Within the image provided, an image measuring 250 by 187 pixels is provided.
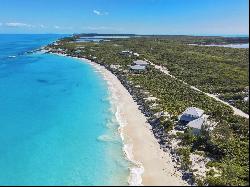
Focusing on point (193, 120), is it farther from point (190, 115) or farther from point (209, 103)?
point (209, 103)

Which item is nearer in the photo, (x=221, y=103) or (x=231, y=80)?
(x=221, y=103)

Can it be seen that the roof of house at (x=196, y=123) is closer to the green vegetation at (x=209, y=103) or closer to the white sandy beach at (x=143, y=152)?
the green vegetation at (x=209, y=103)

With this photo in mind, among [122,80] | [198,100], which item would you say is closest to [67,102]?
[122,80]

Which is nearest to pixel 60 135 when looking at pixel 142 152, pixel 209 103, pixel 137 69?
pixel 142 152

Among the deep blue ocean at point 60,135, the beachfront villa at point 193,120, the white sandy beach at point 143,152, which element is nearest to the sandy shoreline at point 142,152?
the white sandy beach at point 143,152

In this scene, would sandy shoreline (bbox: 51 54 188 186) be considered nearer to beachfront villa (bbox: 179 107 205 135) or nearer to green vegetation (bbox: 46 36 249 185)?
green vegetation (bbox: 46 36 249 185)

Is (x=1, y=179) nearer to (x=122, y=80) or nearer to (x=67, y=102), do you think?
(x=67, y=102)

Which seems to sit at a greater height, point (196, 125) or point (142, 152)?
point (196, 125)
